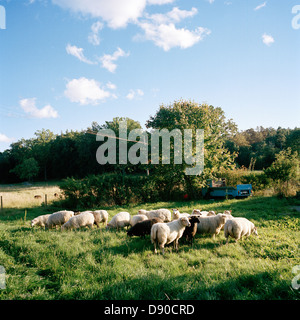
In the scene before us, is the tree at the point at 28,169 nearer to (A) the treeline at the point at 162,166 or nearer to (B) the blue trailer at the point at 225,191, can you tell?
(A) the treeline at the point at 162,166

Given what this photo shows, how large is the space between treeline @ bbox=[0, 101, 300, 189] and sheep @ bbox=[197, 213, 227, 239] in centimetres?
890

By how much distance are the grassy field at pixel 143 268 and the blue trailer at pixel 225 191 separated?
28.1 ft

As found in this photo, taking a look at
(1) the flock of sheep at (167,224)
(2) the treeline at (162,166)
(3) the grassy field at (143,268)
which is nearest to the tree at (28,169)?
(2) the treeline at (162,166)

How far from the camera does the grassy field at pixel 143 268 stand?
140 inches

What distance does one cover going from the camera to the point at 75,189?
15.8m

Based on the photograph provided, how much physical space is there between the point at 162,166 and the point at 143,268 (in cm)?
1274

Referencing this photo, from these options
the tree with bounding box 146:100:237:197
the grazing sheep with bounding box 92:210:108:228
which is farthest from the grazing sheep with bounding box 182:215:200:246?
the tree with bounding box 146:100:237:197

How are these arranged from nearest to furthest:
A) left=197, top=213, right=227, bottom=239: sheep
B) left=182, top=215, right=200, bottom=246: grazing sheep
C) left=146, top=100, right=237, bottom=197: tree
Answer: left=182, top=215, right=200, bottom=246: grazing sheep
left=197, top=213, right=227, bottom=239: sheep
left=146, top=100, right=237, bottom=197: tree

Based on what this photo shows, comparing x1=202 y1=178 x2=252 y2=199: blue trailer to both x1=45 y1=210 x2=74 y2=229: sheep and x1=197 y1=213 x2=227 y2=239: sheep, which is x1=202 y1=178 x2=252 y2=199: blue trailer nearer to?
x1=197 y1=213 x2=227 y2=239: sheep

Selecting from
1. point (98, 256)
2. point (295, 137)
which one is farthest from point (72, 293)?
point (295, 137)

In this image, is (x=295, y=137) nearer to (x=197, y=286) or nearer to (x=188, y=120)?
(x=188, y=120)

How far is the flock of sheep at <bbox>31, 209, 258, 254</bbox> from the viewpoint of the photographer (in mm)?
6156
